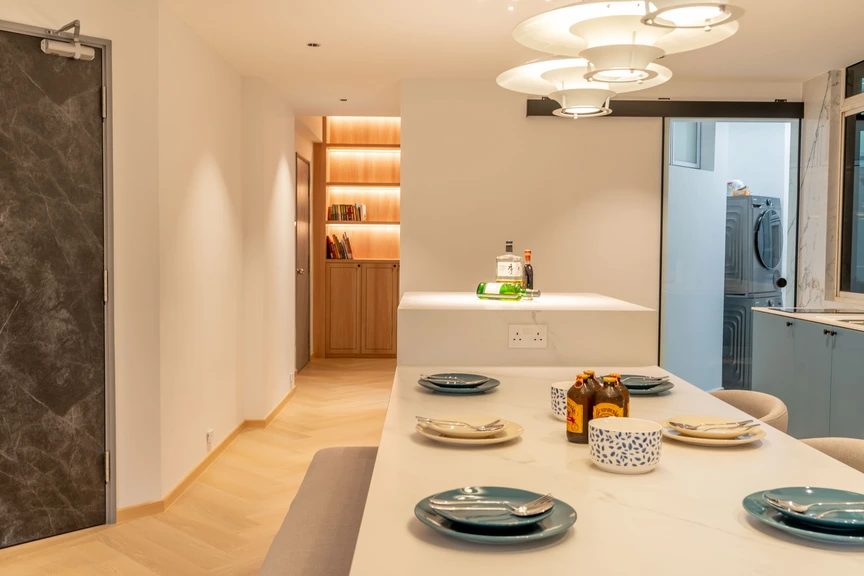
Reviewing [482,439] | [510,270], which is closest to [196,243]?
[510,270]

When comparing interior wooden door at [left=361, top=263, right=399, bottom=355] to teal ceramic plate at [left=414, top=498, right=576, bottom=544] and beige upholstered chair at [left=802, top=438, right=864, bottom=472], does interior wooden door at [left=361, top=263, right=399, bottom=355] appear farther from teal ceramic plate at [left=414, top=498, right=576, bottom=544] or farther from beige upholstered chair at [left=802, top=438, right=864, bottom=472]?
teal ceramic plate at [left=414, top=498, right=576, bottom=544]

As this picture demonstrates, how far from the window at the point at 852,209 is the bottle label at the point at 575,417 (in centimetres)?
408

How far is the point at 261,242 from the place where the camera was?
5.36m

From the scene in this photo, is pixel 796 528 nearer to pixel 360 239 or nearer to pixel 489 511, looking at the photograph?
pixel 489 511

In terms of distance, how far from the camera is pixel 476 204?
17.6 ft

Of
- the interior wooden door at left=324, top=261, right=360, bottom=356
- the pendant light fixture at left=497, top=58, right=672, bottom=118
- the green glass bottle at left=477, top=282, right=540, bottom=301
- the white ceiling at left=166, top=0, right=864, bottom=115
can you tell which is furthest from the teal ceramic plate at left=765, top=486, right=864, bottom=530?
the interior wooden door at left=324, top=261, right=360, bottom=356

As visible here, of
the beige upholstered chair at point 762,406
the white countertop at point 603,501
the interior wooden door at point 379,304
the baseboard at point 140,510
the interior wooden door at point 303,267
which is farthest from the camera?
the interior wooden door at point 379,304

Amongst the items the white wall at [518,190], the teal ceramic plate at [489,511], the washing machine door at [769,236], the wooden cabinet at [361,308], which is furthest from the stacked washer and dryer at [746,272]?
the teal ceramic plate at [489,511]

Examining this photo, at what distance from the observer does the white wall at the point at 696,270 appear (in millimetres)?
5492

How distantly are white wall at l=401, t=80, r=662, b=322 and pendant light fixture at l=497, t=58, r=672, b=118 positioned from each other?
114 inches

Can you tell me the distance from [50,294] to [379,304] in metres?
5.13

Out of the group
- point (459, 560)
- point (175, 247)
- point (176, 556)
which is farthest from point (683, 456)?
point (175, 247)

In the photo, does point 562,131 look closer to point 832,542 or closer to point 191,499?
point 191,499

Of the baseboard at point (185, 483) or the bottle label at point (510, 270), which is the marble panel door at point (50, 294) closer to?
the baseboard at point (185, 483)
